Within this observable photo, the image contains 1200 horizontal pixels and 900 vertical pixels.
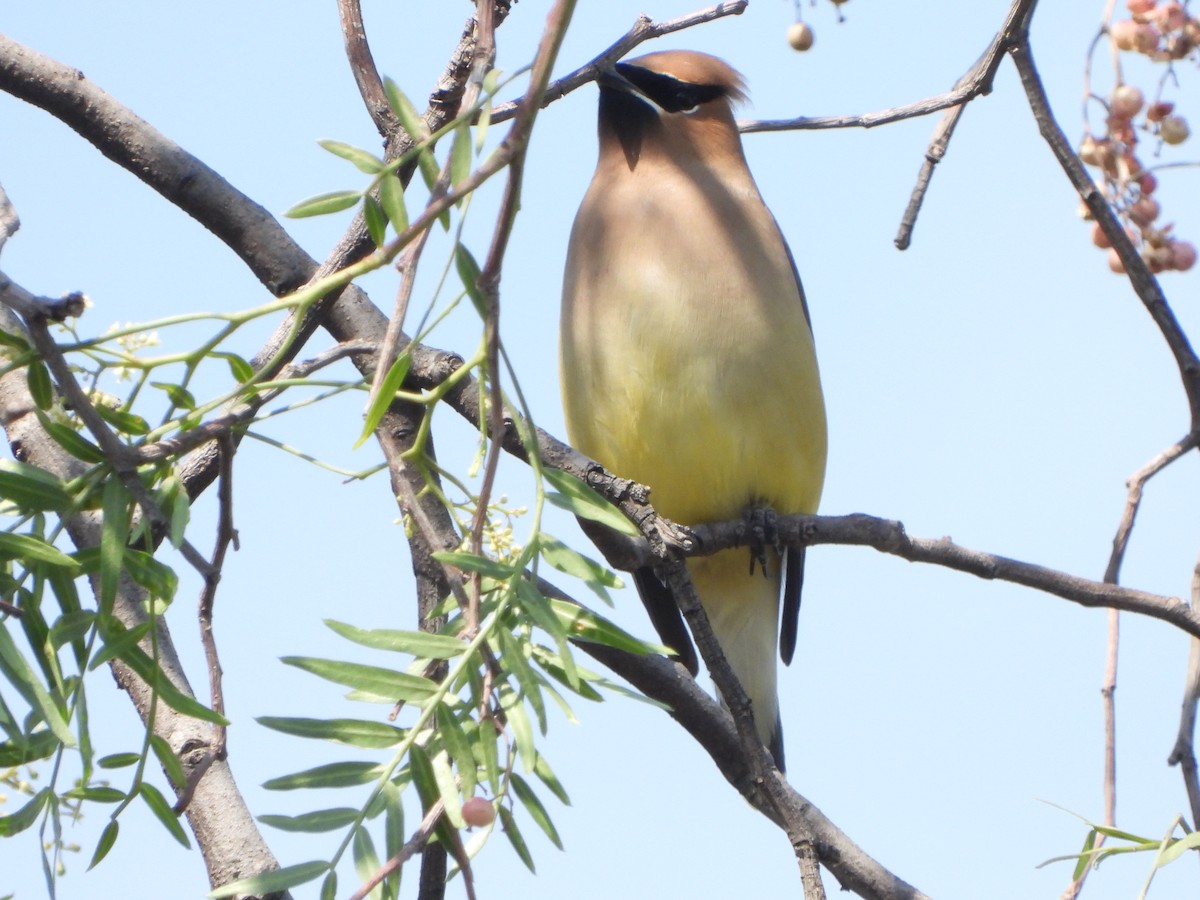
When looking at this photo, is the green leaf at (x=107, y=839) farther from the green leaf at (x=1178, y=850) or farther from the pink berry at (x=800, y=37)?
the pink berry at (x=800, y=37)

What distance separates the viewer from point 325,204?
56.4 inches

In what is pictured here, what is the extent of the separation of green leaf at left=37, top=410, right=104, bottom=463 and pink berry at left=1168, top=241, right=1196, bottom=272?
Answer: 2.13 metres

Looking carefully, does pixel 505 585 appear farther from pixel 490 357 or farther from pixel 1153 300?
pixel 1153 300

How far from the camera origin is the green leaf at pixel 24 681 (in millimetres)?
1326

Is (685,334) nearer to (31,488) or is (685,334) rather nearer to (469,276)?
(469,276)

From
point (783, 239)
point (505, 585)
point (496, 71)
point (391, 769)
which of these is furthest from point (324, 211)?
point (783, 239)

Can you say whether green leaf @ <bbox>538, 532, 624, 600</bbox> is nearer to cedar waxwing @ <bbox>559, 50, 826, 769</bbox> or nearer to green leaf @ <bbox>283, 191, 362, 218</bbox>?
green leaf @ <bbox>283, 191, 362, 218</bbox>

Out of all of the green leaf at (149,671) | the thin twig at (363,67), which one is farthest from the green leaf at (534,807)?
the thin twig at (363,67)

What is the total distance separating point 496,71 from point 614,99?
2382 mm

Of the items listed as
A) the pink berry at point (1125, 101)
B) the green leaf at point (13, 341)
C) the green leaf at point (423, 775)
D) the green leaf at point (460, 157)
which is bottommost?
the green leaf at point (423, 775)

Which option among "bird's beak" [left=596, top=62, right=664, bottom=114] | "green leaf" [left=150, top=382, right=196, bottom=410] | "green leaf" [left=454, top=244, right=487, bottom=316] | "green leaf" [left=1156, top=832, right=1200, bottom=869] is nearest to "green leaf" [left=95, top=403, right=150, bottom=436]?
"green leaf" [left=150, top=382, right=196, bottom=410]

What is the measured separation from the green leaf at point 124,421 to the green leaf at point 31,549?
5.4 inches

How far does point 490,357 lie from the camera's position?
4.28ft

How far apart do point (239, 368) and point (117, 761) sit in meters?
0.41
